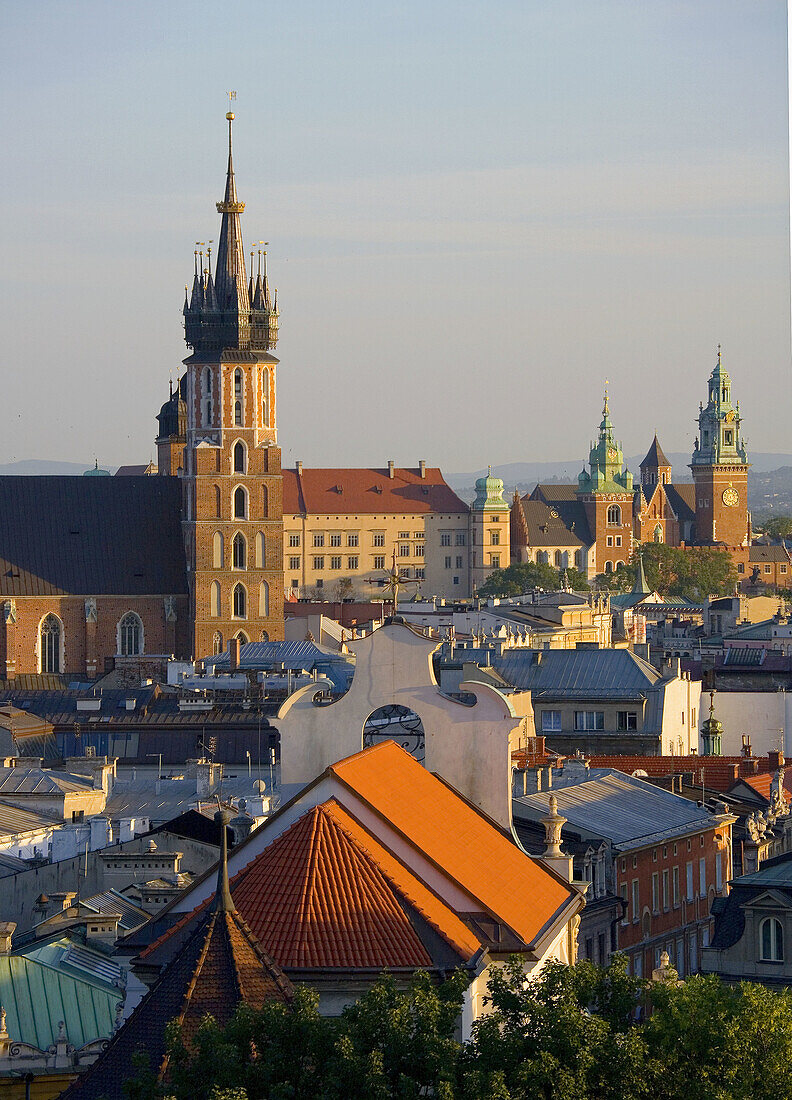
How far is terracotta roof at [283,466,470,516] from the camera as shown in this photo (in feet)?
401

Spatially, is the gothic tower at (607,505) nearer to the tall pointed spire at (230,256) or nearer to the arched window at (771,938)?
the tall pointed spire at (230,256)

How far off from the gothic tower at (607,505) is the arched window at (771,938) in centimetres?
11475

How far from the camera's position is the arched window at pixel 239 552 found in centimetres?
6988

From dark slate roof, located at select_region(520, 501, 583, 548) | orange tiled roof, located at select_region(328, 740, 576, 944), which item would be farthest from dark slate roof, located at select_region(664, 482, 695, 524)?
orange tiled roof, located at select_region(328, 740, 576, 944)

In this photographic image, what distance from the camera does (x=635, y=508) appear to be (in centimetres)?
14438

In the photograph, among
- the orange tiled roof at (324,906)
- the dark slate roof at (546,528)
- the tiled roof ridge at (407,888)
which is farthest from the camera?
the dark slate roof at (546,528)

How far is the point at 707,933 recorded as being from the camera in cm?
2775

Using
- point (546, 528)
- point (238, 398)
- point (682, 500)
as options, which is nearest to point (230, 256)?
point (238, 398)

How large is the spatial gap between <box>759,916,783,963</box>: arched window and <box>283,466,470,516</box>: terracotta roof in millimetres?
98979

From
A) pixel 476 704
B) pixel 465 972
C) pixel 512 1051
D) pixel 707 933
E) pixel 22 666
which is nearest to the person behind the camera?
pixel 512 1051

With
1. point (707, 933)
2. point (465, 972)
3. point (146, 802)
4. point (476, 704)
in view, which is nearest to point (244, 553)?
point (146, 802)

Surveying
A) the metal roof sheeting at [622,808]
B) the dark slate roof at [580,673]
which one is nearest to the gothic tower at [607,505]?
the dark slate roof at [580,673]

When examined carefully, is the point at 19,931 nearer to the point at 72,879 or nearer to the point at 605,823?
the point at 72,879

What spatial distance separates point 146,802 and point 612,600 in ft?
256
